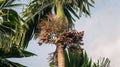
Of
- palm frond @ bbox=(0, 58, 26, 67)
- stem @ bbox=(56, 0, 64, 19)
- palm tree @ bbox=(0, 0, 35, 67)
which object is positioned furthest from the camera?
stem @ bbox=(56, 0, 64, 19)

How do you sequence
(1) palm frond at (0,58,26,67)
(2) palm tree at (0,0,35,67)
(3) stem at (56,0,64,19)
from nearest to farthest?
(2) palm tree at (0,0,35,67) < (1) palm frond at (0,58,26,67) < (3) stem at (56,0,64,19)

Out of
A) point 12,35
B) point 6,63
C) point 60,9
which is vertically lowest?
point 6,63

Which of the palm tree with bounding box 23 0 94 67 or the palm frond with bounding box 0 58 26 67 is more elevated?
the palm tree with bounding box 23 0 94 67

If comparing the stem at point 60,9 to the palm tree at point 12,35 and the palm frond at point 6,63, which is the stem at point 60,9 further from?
the palm frond at point 6,63

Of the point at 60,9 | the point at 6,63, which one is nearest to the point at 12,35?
the point at 6,63

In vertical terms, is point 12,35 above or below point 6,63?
above

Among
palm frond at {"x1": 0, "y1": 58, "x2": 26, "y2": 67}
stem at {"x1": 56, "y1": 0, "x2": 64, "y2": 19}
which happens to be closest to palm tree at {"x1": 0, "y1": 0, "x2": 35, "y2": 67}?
palm frond at {"x1": 0, "y1": 58, "x2": 26, "y2": 67}

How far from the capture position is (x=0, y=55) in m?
23.0

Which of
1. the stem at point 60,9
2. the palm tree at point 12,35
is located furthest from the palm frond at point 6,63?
the stem at point 60,9

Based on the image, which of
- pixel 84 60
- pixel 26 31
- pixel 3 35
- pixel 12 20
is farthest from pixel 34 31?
pixel 3 35

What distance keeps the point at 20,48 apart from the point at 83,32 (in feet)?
15.7

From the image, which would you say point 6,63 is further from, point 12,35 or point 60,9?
point 60,9

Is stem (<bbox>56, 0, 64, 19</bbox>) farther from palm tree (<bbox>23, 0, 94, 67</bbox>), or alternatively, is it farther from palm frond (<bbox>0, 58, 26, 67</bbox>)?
palm frond (<bbox>0, 58, 26, 67</bbox>)

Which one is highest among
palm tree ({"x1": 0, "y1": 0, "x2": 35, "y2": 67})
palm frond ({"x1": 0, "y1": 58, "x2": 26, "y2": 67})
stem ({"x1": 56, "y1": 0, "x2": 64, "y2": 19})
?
stem ({"x1": 56, "y1": 0, "x2": 64, "y2": 19})
